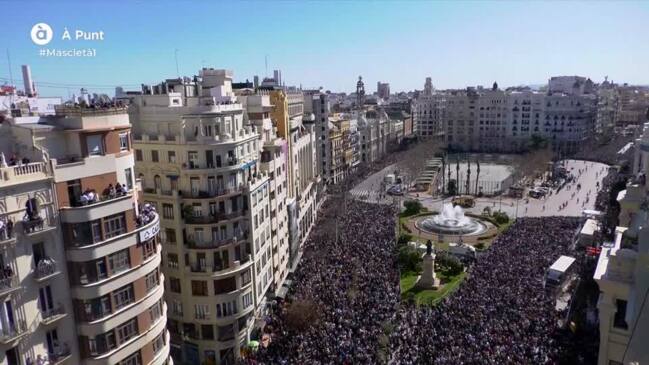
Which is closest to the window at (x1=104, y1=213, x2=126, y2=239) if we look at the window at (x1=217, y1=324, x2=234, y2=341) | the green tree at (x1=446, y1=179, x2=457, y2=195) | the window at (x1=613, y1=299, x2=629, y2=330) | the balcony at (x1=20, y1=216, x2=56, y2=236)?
the balcony at (x1=20, y1=216, x2=56, y2=236)

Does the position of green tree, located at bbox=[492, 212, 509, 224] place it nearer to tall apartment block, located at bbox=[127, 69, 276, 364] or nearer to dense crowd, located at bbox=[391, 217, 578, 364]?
dense crowd, located at bbox=[391, 217, 578, 364]

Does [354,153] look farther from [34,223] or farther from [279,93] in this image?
[34,223]

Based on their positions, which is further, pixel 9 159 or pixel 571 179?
pixel 571 179

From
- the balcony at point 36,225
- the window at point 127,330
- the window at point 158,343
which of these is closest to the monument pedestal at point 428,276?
the window at point 158,343

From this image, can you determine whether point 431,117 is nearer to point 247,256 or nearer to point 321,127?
point 321,127

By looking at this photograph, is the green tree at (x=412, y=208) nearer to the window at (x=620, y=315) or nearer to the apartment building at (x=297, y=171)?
the apartment building at (x=297, y=171)

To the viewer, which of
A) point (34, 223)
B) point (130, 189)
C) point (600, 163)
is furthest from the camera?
point (600, 163)

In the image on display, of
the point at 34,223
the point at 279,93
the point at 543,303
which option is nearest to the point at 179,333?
the point at 34,223
